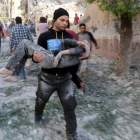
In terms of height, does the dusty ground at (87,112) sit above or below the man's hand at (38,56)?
below

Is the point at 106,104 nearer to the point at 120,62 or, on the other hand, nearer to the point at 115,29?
the point at 120,62

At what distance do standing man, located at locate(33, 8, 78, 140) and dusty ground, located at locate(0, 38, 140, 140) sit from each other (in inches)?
19.6

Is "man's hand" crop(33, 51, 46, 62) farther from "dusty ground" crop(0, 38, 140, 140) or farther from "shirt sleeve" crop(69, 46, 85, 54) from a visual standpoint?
"dusty ground" crop(0, 38, 140, 140)

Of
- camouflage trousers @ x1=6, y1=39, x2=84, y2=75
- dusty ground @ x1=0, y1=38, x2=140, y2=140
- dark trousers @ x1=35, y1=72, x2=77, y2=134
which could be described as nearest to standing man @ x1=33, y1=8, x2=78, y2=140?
dark trousers @ x1=35, y1=72, x2=77, y2=134

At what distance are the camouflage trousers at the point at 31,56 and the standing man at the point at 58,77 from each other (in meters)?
0.13

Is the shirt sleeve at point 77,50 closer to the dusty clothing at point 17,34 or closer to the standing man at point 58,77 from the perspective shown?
the standing man at point 58,77

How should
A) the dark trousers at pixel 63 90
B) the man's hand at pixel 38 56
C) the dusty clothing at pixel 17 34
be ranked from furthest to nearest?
the dusty clothing at pixel 17 34
the dark trousers at pixel 63 90
the man's hand at pixel 38 56

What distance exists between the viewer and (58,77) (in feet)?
7.98

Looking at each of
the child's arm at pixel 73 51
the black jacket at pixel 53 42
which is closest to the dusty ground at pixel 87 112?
the black jacket at pixel 53 42

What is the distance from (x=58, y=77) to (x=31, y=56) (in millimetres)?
455

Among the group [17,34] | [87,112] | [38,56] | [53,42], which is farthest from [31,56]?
[17,34]

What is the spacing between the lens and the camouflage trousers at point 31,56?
2139 millimetres

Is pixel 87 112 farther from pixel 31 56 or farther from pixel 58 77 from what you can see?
pixel 31 56

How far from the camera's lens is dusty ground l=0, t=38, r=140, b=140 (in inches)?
114
